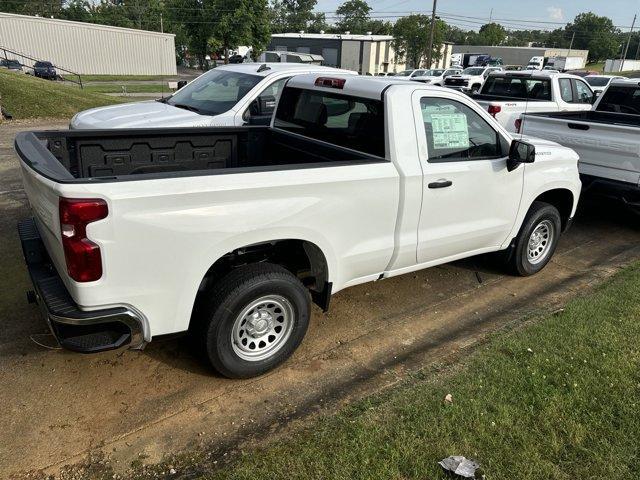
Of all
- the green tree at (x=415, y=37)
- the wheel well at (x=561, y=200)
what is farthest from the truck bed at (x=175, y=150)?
the green tree at (x=415, y=37)

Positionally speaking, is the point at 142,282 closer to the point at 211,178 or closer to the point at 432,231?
the point at 211,178

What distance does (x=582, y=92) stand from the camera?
36.1 ft

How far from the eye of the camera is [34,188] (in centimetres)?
307

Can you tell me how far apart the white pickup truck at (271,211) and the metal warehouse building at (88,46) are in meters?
47.1

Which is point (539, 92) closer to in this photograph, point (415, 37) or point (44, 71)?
point (44, 71)

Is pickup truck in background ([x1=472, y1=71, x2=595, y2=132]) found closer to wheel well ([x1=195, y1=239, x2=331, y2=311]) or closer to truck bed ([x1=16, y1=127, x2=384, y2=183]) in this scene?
truck bed ([x1=16, y1=127, x2=384, y2=183])

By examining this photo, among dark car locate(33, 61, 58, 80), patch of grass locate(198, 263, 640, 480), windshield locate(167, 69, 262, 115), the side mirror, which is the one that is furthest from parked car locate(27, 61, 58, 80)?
patch of grass locate(198, 263, 640, 480)

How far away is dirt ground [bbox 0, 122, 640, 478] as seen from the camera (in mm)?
2961

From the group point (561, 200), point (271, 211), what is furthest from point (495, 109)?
point (271, 211)

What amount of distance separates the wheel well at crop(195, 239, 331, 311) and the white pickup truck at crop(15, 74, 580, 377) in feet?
0.04

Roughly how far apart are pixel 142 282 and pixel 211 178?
0.67 meters

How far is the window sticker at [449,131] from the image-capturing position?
3977mm

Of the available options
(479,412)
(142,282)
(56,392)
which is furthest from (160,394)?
(479,412)

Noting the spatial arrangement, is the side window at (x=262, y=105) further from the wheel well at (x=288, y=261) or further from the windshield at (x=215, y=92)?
the wheel well at (x=288, y=261)
